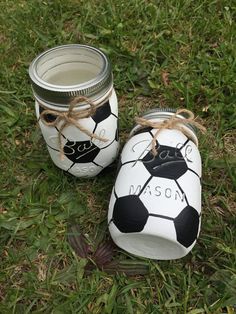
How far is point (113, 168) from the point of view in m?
1.53

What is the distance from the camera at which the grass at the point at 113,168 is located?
4.20ft

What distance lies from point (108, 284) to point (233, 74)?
3.01 feet

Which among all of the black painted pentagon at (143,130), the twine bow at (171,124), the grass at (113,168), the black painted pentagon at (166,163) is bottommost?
the grass at (113,168)

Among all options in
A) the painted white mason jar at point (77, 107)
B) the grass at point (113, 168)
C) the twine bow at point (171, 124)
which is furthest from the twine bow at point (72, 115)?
the grass at point (113, 168)

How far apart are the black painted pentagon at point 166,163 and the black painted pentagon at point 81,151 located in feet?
0.58

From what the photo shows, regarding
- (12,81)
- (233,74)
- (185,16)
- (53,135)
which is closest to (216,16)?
(185,16)

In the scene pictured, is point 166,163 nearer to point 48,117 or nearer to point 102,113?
point 102,113

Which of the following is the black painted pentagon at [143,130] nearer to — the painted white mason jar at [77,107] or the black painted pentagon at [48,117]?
the painted white mason jar at [77,107]

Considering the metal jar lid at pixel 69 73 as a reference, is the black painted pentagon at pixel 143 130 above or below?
below

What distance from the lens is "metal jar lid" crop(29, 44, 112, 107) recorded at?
1.21 meters

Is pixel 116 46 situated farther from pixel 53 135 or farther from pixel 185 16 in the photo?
pixel 53 135

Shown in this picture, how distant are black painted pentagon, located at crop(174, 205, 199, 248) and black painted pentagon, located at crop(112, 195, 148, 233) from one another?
0.28ft

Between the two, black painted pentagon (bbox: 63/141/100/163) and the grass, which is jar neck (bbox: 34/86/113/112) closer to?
black painted pentagon (bbox: 63/141/100/163)

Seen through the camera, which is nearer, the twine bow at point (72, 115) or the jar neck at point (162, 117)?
the twine bow at point (72, 115)
